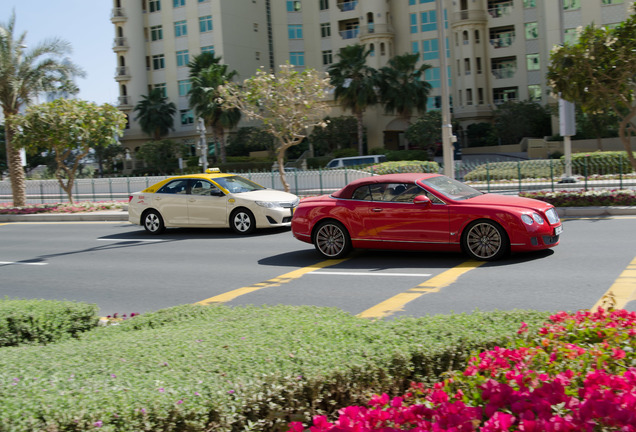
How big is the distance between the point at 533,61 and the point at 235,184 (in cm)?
4317

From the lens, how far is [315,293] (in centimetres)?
912

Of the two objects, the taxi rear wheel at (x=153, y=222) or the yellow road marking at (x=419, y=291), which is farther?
the taxi rear wheel at (x=153, y=222)

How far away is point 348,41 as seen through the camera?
58.8 metres

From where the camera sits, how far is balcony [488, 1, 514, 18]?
176 feet

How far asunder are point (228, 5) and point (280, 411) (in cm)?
5682

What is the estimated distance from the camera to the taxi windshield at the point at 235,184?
16.4 meters

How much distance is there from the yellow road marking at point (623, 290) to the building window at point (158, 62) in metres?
56.6

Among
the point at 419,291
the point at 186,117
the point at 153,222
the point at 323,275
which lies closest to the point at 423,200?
the point at 323,275

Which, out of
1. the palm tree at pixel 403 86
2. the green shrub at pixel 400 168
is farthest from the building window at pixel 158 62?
the green shrub at pixel 400 168

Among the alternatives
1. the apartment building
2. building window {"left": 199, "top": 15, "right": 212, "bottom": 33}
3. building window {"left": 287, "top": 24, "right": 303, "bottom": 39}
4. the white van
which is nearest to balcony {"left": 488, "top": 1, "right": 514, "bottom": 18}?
the apartment building

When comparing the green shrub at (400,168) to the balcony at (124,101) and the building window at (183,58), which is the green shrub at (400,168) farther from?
the balcony at (124,101)

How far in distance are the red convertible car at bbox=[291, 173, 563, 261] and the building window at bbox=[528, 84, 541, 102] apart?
45108 millimetres

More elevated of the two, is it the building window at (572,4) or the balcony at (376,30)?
the balcony at (376,30)

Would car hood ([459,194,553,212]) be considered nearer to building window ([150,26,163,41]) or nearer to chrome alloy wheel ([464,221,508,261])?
chrome alloy wheel ([464,221,508,261])
